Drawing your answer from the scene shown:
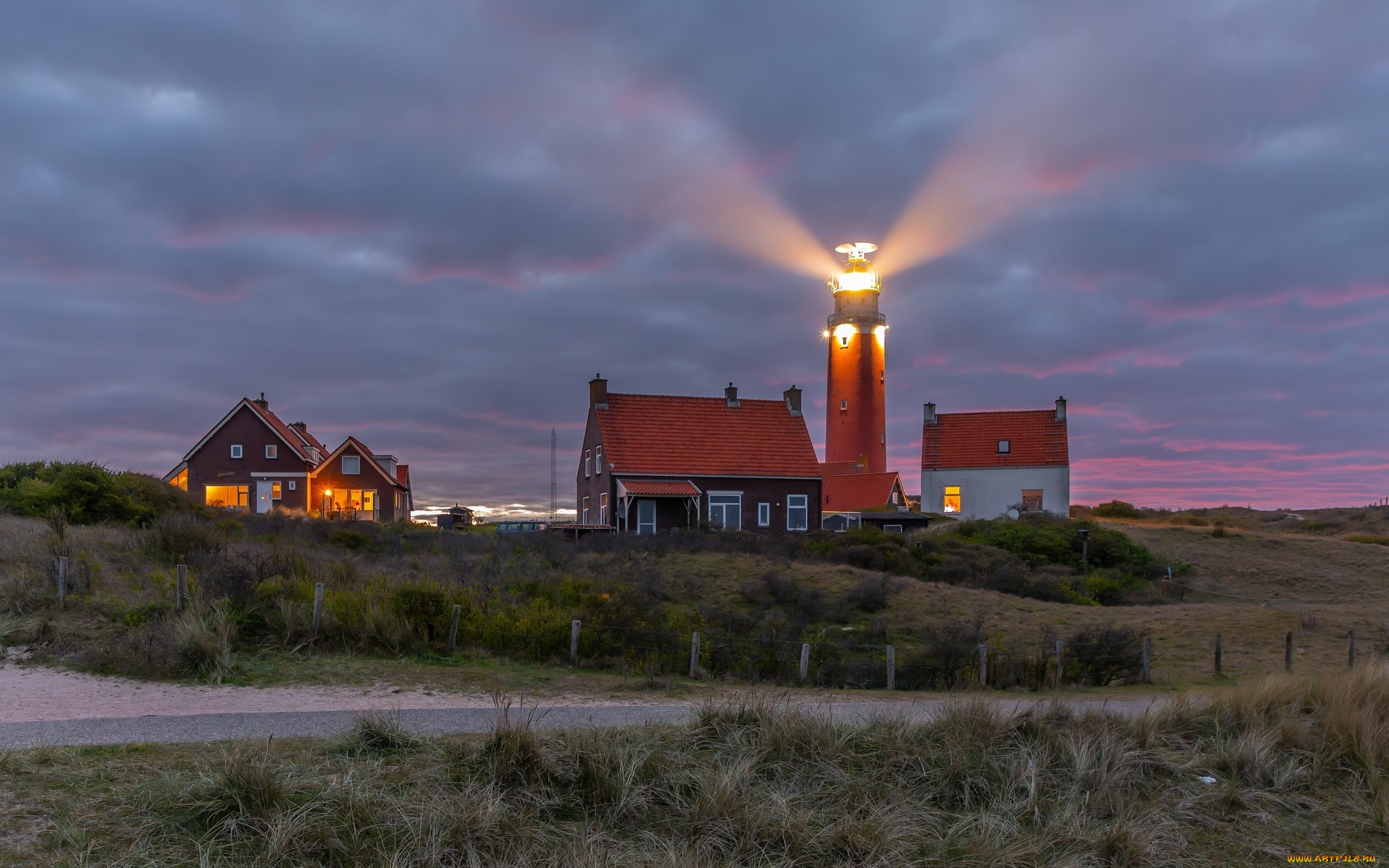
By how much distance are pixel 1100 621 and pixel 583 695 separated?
15991 mm

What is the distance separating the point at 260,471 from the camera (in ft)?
149

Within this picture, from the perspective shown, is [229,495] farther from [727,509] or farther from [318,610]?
[318,610]

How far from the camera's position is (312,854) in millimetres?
5703

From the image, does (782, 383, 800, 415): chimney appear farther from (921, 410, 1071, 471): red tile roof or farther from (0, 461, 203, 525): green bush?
(0, 461, 203, 525): green bush

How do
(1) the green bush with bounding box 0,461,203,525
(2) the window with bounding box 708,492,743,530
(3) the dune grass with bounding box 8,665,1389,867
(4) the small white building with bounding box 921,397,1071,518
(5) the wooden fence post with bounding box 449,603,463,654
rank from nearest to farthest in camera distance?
1. (3) the dune grass with bounding box 8,665,1389,867
2. (5) the wooden fence post with bounding box 449,603,463,654
3. (1) the green bush with bounding box 0,461,203,525
4. (2) the window with bounding box 708,492,743,530
5. (4) the small white building with bounding box 921,397,1071,518

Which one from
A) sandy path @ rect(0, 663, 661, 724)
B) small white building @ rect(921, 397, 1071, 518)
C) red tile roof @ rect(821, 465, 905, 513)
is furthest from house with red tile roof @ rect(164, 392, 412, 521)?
sandy path @ rect(0, 663, 661, 724)

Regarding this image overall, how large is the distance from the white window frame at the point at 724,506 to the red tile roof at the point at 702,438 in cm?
82

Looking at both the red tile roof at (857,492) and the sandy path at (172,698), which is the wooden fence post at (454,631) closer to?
the sandy path at (172,698)

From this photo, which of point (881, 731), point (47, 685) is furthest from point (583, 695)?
point (47, 685)

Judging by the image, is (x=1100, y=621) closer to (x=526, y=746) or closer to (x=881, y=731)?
(x=881, y=731)

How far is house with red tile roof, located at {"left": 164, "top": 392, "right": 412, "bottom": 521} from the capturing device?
45.2 m

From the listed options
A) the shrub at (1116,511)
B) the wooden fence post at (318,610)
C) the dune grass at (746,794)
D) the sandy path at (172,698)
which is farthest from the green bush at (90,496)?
the shrub at (1116,511)

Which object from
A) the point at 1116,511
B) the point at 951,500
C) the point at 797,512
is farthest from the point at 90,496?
the point at 1116,511

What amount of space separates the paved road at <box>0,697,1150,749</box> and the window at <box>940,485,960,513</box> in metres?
40.1
